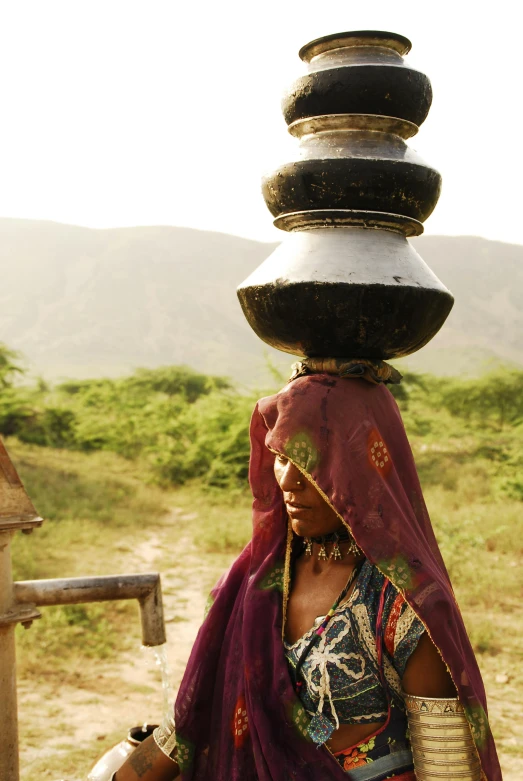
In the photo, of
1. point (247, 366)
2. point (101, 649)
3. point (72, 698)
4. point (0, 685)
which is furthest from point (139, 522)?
point (247, 366)

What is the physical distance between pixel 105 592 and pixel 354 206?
1.30m

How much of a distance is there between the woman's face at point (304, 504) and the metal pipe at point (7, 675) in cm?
81

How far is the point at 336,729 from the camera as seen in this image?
5.60ft

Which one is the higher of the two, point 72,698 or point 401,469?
point 401,469

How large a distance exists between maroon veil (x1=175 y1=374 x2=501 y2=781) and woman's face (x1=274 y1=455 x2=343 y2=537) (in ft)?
0.23

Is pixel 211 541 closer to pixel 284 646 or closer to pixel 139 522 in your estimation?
pixel 139 522

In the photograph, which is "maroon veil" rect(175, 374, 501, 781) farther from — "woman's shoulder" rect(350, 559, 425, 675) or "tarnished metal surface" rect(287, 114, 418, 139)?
"tarnished metal surface" rect(287, 114, 418, 139)

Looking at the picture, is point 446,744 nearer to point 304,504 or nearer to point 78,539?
point 304,504

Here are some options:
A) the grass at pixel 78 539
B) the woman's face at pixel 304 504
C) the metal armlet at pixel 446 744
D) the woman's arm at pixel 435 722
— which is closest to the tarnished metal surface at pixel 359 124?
the woman's face at pixel 304 504

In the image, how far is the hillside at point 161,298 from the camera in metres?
61.1

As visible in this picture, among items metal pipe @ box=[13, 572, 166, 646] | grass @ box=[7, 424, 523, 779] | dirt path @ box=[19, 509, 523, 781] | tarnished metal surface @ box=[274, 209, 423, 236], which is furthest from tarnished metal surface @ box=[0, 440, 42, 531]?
grass @ box=[7, 424, 523, 779]

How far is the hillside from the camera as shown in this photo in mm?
61062

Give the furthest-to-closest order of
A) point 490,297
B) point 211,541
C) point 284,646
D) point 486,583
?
point 490,297, point 211,541, point 486,583, point 284,646

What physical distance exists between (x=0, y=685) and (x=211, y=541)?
21.4ft
